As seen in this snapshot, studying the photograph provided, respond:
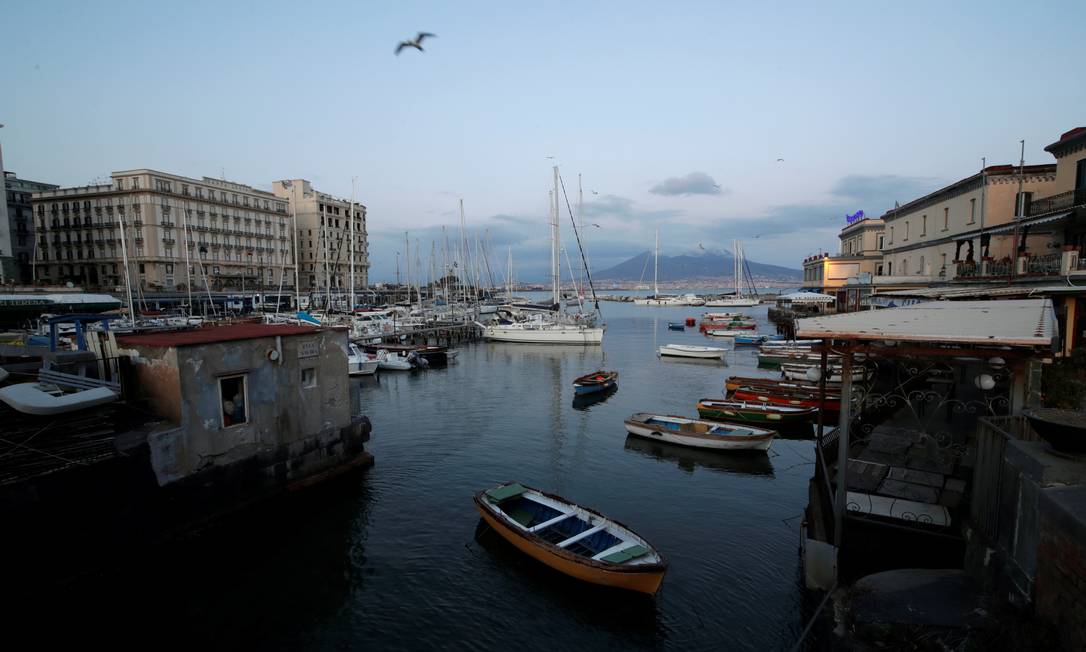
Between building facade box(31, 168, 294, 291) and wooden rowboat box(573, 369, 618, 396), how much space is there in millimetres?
61679

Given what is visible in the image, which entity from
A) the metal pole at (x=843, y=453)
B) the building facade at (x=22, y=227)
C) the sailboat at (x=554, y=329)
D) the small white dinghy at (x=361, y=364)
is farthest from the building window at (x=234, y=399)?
the building facade at (x=22, y=227)

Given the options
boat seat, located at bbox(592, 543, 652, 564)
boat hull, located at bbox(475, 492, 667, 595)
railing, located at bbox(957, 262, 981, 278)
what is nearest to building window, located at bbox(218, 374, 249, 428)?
boat hull, located at bbox(475, 492, 667, 595)

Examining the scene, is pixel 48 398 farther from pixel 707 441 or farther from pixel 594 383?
pixel 594 383

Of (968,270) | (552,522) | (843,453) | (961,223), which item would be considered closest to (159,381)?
(552,522)

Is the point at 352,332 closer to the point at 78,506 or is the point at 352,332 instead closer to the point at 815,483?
the point at 78,506

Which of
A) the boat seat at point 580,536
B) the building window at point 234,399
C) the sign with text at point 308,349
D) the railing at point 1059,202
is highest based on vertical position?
the railing at point 1059,202

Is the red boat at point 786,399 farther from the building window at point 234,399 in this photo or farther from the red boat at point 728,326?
the red boat at point 728,326

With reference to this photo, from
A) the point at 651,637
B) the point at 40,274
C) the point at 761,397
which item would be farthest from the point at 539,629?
the point at 40,274

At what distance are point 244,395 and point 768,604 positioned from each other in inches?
577

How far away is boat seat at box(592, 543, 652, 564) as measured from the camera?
11859 millimetres

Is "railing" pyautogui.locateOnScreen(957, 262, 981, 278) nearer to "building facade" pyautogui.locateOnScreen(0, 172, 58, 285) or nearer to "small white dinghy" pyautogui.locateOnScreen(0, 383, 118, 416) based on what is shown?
"small white dinghy" pyautogui.locateOnScreen(0, 383, 118, 416)

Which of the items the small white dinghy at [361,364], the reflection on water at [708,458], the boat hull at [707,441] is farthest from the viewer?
the small white dinghy at [361,364]

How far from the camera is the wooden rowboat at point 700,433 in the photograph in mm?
21375

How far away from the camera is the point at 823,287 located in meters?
63.4
